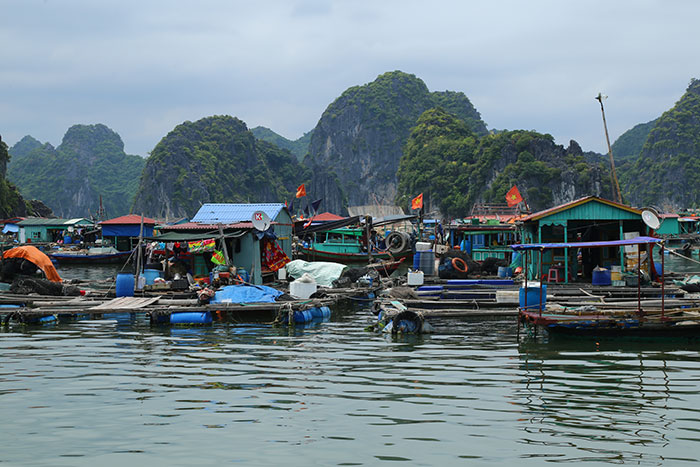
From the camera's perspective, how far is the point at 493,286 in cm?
2062

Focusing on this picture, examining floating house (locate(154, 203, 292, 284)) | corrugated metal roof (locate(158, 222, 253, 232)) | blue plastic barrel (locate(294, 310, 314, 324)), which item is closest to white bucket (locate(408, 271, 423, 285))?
blue plastic barrel (locate(294, 310, 314, 324))

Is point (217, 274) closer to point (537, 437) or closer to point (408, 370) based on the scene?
point (408, 370)

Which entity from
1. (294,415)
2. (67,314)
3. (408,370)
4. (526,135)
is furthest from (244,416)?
(526,135)

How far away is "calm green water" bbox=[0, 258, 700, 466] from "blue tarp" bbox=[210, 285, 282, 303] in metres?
2.46

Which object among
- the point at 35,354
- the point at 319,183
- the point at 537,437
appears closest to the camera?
the point at 537,437

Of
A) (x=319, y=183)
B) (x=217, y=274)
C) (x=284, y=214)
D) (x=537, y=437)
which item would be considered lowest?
(x=537, y=437)

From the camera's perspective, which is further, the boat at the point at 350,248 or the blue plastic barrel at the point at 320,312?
the boat at the point at 350,248

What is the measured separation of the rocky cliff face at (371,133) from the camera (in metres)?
157

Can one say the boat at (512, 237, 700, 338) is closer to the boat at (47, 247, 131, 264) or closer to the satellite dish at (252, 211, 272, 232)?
the satellite dish at (252, 211, 272, 232)

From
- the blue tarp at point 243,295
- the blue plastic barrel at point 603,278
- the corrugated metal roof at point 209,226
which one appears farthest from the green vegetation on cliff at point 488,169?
the blue tarp at point 243,295

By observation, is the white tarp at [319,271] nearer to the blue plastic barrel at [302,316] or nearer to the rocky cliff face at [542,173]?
the blue plastic barrel at [302,316]

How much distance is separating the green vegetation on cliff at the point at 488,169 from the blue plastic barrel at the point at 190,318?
254ft

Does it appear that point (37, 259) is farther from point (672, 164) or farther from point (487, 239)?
point (672, 164)

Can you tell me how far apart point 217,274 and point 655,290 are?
13.0 meters
